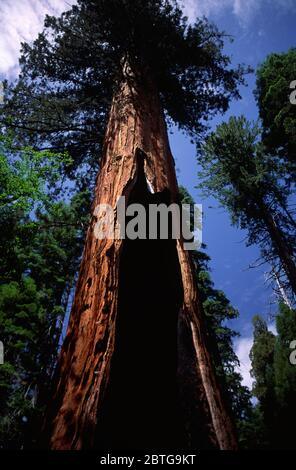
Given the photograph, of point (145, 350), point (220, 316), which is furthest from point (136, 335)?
point (220, 316)

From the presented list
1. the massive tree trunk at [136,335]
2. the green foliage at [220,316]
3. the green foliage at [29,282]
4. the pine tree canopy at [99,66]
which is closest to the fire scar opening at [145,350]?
the massive tree trunk at [136,335]

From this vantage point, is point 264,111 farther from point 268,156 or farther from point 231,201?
point 231,201

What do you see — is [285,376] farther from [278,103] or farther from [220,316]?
[278,103]

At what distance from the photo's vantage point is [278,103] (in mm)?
11281

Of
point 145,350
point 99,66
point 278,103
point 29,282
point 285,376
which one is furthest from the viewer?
point 285,376

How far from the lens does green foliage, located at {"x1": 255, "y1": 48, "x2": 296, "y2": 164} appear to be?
10.7m

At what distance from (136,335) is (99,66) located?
5844 mm

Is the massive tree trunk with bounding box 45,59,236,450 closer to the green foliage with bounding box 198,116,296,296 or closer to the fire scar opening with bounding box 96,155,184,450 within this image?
the fire scar opening with bounding box 96,155,184,450

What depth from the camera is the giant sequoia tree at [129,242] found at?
1.91m

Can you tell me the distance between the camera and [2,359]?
8078mm

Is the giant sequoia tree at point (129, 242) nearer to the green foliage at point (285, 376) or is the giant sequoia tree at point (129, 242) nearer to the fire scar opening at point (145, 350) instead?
the fire scar opening at point (145, 350)

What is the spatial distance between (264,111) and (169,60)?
7204 millimetres
